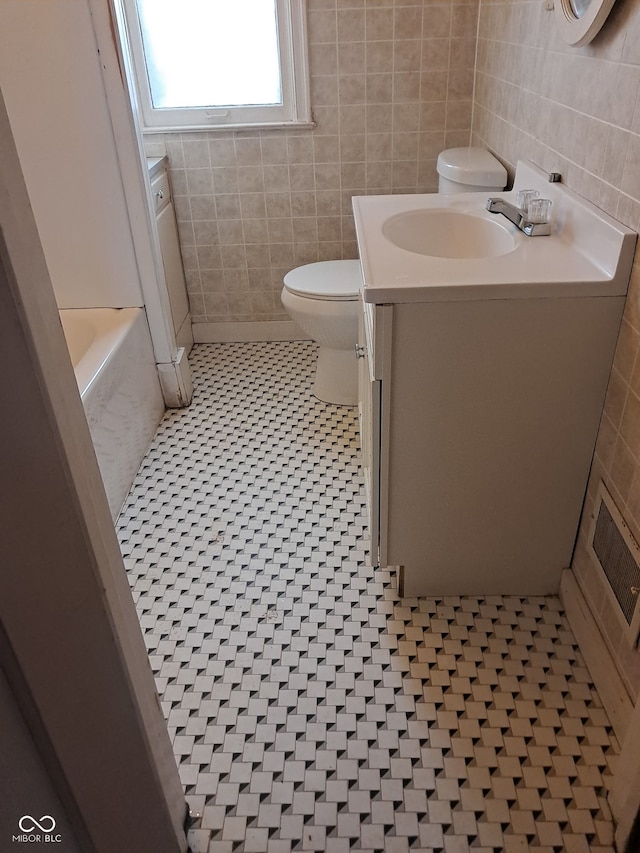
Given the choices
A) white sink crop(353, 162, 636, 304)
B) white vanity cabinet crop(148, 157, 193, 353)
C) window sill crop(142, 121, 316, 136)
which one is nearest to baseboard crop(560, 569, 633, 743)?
white sink crop(353, 162, 636, 304)

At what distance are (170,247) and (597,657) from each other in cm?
214

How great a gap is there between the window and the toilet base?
3.11ft

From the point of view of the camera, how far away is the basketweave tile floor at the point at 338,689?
3.93 ft

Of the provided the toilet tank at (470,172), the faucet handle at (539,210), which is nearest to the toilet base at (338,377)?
the toilet tank at (470,172)

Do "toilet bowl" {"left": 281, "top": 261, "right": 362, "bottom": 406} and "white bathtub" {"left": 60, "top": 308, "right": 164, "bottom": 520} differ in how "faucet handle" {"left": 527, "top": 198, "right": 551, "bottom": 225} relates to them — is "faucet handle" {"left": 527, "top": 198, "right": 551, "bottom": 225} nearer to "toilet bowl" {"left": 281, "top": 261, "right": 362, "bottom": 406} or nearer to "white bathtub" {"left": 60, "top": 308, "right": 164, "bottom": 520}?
"toilet bowl" {"left": 281, "top": 261, "right": 362, "bottom": 406}

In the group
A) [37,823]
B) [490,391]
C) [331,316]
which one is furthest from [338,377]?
[37,823]

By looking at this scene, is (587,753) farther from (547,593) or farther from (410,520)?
(410,520)

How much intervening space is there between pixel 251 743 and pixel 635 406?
40.2 inches

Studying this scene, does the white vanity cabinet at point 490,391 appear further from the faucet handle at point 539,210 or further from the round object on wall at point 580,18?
the round object on wall at point 580,18

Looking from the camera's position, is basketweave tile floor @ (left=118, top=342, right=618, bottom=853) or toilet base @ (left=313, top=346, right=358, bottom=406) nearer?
basketweave tile floor @ (left=118, top=342, right=618, bottom=853)

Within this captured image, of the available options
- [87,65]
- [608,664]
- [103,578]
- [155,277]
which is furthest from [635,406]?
[87,65]

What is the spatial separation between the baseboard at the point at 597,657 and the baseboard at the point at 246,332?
1792 mm

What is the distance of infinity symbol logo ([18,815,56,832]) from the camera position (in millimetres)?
870

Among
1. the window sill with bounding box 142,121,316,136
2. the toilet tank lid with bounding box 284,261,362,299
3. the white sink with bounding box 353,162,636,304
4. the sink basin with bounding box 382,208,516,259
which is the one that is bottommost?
the toilet tank lid with bounding box 284,261,362,299
